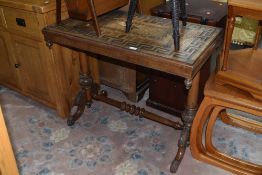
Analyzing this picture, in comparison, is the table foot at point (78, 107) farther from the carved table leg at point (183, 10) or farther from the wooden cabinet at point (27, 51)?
the carved table leg at point (183, 10)

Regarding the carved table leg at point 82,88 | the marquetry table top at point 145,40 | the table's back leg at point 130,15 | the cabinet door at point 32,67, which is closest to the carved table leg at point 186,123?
the marquetry table top at point 145,40

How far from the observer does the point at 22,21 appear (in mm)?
2002

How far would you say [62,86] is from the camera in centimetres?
218

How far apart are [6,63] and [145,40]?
1392 millimetres

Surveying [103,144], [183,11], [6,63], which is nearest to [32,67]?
[6,63]

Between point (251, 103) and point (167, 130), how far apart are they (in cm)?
76

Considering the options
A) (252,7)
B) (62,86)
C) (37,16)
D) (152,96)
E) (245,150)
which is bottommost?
(245,150)

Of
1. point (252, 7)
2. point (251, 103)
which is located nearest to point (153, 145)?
point (251, 103)

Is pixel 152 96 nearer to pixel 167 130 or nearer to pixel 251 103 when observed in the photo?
pixel 167 130

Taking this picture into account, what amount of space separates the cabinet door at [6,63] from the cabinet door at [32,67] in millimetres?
74

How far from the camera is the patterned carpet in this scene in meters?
1.85

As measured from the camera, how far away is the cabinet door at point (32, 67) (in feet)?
6.89

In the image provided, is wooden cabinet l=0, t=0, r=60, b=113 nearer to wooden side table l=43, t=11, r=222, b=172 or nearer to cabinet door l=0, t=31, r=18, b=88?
cabinet door l=0, t=31, r=18, b=88

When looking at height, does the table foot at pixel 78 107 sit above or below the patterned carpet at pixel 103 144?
above
